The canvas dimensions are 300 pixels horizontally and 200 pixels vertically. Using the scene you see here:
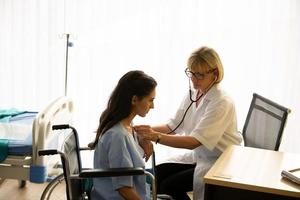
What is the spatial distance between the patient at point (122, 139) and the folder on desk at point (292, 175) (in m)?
0.57

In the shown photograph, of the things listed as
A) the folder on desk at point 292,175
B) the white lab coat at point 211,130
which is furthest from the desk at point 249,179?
the white lab coat at point 211,130

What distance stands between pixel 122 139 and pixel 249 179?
52cm

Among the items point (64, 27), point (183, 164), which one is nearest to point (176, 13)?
point (64, 27)

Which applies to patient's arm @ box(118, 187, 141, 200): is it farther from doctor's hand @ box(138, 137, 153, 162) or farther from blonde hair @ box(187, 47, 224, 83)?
blonde hair @ box(187, 47, 224, 83)

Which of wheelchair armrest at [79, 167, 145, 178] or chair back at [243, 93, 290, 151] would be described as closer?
wheelchair armrest at [79, 167, 145, 178]

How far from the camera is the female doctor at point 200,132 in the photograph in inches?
77.6

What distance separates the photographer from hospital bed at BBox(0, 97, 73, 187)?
2.23 meters

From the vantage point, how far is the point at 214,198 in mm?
1558

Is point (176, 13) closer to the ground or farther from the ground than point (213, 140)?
farther from the ground

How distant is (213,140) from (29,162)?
3.51 feet

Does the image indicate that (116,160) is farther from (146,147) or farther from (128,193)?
(146,147)

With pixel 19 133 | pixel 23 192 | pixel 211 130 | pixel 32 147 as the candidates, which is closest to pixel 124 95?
pixel 211 130

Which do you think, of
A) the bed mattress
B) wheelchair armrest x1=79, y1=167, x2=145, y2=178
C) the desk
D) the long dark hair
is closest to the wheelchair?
wheelchair armrest x1=79, y1=167, x2=145, y2=178

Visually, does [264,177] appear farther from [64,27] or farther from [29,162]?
[64,27]
